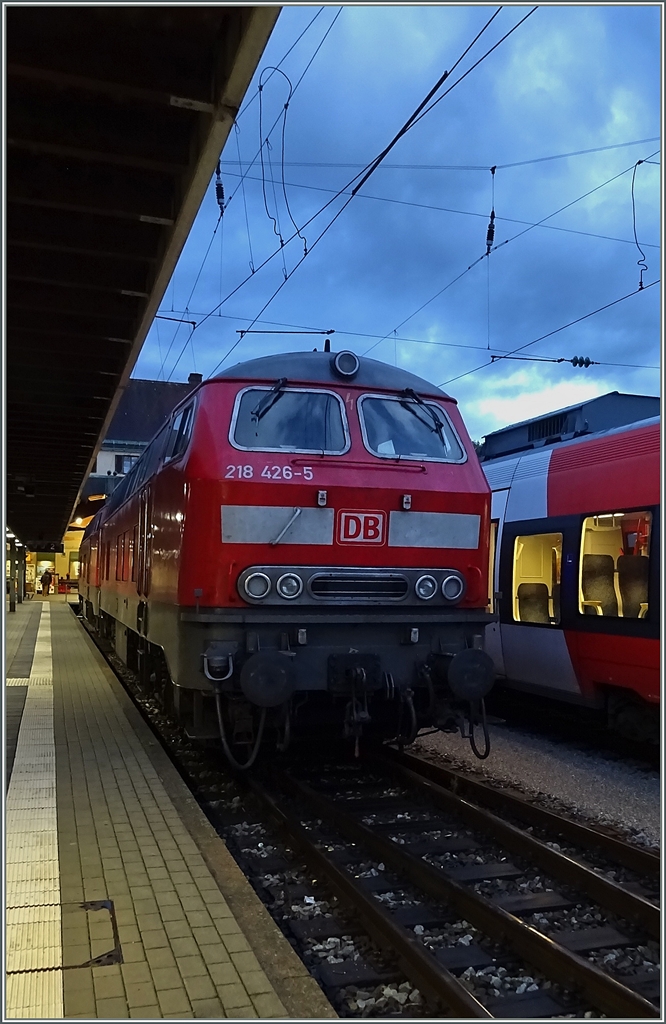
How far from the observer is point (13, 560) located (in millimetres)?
32375

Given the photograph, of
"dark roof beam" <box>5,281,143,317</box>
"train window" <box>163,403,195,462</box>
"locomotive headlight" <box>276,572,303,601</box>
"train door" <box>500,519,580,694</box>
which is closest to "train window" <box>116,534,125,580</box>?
"dark roof beam" <box>5,281,143,317</box>

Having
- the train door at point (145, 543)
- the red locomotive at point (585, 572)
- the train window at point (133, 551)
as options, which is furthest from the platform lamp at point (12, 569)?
the red locomotive at point (585, 572)

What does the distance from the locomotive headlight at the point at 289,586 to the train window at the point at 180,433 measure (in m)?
1.48

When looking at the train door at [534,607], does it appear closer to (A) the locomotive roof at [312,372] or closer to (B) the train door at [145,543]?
(A) the locomotive roof at [312,372]

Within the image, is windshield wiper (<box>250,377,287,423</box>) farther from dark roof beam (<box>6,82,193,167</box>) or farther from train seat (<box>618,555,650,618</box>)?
train seat (<box>618,555,650,618</box>)

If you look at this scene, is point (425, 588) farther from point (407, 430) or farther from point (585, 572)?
point (585, 572)

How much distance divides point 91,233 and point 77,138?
62.3 inches

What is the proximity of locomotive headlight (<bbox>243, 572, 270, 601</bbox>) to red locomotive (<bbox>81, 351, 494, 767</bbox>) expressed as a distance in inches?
0.6

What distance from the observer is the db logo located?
6.19 metres

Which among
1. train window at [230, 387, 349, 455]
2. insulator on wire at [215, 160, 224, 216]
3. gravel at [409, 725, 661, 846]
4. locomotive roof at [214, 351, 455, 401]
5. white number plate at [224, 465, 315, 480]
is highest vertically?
insulator on wire at [215, 160, 224, 216]

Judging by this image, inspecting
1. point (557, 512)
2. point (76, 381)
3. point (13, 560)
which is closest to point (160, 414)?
point (13, 560)

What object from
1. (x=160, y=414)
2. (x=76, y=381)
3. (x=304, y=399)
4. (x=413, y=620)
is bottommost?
(x=413, y=620)

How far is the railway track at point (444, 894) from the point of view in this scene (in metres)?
3.61

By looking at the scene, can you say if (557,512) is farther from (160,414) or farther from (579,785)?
(160,414)
